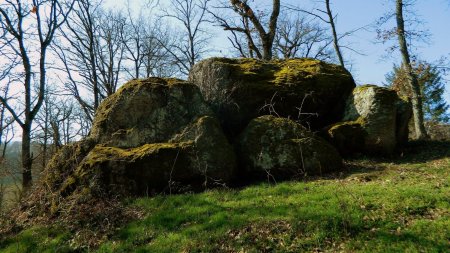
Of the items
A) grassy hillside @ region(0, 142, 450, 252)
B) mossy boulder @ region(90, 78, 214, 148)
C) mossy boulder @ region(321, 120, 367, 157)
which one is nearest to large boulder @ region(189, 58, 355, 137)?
mossy boulder @ region(321, 120, 367, 157)

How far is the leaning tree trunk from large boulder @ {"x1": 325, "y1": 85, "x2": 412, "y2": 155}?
11.4 ft

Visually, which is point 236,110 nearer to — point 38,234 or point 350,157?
point 350,157

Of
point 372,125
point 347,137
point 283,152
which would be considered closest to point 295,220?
point 283,152

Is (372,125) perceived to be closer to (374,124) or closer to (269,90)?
(374,124)

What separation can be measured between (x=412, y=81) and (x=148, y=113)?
11867 millimetres

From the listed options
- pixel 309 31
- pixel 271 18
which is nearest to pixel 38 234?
pixel 271 18

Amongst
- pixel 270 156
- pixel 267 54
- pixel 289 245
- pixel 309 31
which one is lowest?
pixel 289 245

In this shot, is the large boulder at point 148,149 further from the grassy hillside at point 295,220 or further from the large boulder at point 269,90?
the large boulder at point 269,90

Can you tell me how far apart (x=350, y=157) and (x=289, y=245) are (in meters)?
6.59

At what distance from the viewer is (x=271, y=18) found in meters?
19.9

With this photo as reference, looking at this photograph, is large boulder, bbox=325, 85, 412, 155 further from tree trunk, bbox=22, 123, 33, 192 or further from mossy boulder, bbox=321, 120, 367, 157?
tree trunk, bbox=22, 123, 33, 192

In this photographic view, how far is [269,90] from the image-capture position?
41.5ft

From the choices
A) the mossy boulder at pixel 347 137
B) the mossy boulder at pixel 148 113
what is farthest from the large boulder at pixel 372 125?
the mossy boulder at pixel 148 113

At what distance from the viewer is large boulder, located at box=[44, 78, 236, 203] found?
32.8 ft
